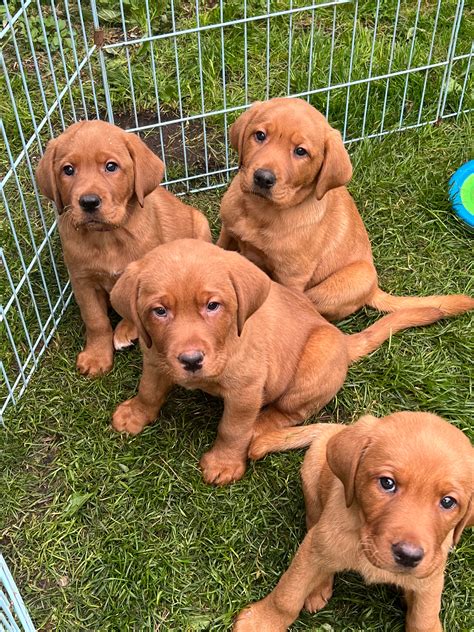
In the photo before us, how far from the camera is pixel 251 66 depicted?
714 cm

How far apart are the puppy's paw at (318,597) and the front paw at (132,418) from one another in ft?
4.68

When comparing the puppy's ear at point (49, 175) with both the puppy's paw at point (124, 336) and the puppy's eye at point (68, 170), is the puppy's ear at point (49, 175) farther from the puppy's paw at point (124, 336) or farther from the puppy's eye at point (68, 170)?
the puppy's paw at point (124, 336)

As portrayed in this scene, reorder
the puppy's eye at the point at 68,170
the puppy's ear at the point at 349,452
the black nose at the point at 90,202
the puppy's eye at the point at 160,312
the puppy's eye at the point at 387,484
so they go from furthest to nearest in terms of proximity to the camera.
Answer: the puppy's eye at the point at 68,170 → the black nose at the point at 90,202 → the puppy's eye at the point at 160,312 → the puppy's ear at the point at 349,452 → the puppy's eye at the point at 387,484

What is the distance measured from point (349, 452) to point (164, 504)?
154 cm

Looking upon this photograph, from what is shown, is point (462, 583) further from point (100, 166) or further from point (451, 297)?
point (100, 166)

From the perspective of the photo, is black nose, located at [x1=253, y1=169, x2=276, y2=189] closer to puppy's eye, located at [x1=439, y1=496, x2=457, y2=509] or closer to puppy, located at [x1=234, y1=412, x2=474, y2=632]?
puppy, located at [x1=234, y1=412, x2=474, y2=632]

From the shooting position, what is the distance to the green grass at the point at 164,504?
407 cm

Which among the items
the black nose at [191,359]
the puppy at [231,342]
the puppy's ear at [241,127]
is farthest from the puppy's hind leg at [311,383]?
the puppy's ear at [241,127]

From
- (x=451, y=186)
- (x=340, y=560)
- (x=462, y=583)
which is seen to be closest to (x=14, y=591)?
(x=340, y=560)

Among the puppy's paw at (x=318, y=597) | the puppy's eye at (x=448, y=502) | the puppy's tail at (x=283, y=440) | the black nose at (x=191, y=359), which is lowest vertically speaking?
the puppy's paw at (x=318, y=597)

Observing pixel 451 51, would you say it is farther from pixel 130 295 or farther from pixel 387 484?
pixel 387 484

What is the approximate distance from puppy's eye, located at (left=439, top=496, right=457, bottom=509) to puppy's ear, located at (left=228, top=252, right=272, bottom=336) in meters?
1.34

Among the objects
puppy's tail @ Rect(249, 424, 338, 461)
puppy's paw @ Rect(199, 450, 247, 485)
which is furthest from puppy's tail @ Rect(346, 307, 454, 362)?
puppy's paw @ Rect(199, 450, 247, 485)

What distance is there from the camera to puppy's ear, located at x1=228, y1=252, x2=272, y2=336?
3.88m
